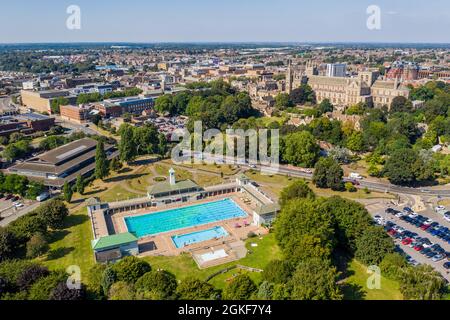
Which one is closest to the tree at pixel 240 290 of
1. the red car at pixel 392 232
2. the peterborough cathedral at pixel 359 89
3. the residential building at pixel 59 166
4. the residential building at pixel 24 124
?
the red car at pixel 392 232

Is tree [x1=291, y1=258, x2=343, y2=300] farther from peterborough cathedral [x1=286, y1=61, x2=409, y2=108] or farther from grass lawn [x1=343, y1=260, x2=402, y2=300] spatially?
peterborough cathedral [x1=286, y1=61, x2=409, y2=108]

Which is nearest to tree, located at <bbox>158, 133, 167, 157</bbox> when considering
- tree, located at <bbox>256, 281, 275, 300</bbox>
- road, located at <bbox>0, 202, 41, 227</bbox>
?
road, located at <bbox>0, 202, 41, 227</bbox>

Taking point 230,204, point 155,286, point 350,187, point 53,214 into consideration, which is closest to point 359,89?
point 350,187

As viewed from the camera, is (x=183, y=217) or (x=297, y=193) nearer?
(x=297, y=193)

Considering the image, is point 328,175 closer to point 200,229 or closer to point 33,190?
point 200,229

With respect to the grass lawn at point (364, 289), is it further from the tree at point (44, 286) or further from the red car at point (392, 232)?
the tree at point (44, 286)
